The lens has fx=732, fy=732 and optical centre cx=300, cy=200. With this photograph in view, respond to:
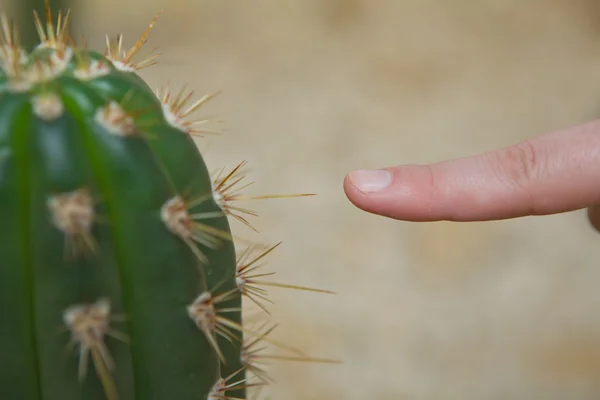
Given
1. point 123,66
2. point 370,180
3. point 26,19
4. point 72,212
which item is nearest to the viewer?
point 72,212

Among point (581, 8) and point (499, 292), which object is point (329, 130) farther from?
point (581, 8)

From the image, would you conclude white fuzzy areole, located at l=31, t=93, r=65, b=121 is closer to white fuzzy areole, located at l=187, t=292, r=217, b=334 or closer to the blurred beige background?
white fuzzy areole, located at l=187, t=292, r=217, b=334

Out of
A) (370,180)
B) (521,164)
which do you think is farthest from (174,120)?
(521,164)

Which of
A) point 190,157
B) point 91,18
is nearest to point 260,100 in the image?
point 91,18

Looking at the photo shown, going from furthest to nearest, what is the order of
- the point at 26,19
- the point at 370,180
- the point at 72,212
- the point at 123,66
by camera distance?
1. the point at 26,19
2. the point at 370,180
3. the point at 123,66
4. the point at 72,212

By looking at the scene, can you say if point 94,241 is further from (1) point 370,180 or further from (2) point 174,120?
(1) point 370,180

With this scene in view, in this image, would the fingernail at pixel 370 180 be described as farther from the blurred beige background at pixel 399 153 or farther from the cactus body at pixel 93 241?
the blurred beige background at pixel 399 153

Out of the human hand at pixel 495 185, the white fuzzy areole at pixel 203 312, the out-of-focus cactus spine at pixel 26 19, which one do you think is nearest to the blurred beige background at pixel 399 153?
the out-of-focus cactus spine at pixel 26 19
